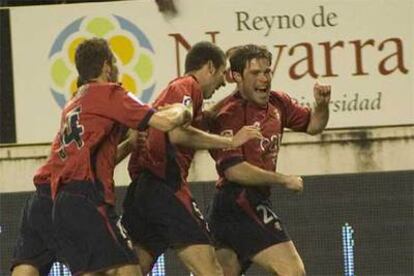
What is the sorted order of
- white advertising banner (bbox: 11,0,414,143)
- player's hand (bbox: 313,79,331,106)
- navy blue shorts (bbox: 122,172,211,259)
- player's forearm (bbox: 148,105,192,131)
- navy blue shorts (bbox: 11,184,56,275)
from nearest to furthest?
1. player's forearm (bbox: 148,105,192,131)
2. navy blue shorts (bbox: 122,172,211,259)
3. navy blue shorts (bbox: 11,184,56,275)
4. player's hand (bbox: 313,79,331,106)
5. white advertising banner (bbox: 11,0,414,143)

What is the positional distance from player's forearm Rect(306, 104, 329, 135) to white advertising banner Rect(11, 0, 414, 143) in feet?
5.53

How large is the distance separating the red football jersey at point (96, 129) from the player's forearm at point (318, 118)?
54.8 inches

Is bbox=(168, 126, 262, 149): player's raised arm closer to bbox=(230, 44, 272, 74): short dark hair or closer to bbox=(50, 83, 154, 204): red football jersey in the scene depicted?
bbox=(50, 83, 154, 204): red football jersey

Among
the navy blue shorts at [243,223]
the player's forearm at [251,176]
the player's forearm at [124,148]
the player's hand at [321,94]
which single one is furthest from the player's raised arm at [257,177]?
the player's hand at [321,94]

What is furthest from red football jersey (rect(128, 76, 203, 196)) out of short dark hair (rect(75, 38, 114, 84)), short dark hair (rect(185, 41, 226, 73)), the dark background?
the dark background

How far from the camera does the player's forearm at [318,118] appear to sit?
8.02 m

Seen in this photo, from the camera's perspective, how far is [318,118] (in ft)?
26.3

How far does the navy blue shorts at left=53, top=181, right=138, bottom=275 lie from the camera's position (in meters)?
6.91

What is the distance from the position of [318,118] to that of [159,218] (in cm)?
116

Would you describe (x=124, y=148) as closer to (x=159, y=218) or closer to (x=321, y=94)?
(x=159, y=218)

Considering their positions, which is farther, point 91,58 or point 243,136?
point 243,136

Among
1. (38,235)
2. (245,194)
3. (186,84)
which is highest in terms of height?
(186,84)

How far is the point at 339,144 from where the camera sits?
31.9 ft

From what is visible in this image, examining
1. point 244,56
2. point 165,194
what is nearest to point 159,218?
point 165,194
